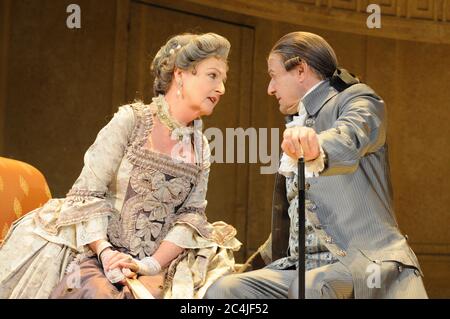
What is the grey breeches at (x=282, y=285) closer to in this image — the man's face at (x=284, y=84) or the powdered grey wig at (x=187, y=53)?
the man's face at (x=284, y=84)

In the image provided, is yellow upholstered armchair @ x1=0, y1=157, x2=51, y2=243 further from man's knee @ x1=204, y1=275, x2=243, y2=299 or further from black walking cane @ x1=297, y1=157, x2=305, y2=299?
black walking cane @ x1=297, y1=157, x2=305, y2=299

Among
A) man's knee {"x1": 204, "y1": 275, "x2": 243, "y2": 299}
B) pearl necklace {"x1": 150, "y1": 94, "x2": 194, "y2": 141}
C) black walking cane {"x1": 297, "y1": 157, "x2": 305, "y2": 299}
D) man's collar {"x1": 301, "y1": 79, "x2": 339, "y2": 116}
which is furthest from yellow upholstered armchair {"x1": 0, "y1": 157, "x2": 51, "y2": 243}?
black walking cane {"x1": 297, "y1": 157, "x2": 305, "y2": 299}

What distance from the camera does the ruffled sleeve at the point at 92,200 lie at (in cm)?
253

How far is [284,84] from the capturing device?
2.54 metres

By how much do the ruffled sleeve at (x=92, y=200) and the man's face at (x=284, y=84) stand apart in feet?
1.50

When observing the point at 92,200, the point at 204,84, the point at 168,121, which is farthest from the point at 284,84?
the point at 92,200

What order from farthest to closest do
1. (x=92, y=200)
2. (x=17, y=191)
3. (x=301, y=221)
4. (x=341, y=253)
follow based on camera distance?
(x=17, y=191), (x=92, y=200), (x=341, y=253), (x=301, y=221)

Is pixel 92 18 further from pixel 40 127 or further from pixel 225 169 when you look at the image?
pixel 225 169

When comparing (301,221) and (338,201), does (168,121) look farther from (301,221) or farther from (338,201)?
(301,221)

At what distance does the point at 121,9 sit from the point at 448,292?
257cm

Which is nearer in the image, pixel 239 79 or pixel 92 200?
pixel 92 200

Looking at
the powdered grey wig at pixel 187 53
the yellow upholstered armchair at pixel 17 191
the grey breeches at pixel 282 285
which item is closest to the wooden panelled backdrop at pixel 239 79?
the yellow upholstered armchair at pixel 17 191

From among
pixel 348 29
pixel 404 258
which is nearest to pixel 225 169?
pixel 348 29

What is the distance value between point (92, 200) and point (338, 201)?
2.40 feet
